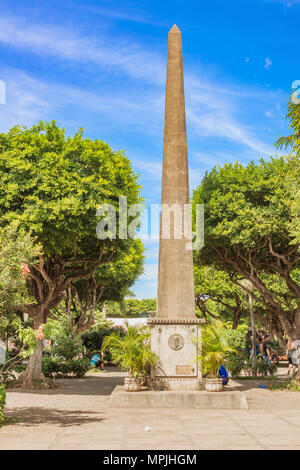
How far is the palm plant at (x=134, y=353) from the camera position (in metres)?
14.2

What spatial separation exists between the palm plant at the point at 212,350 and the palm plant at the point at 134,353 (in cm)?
154

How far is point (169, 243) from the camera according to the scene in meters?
15.8

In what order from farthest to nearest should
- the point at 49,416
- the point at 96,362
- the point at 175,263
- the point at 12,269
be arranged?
1. the point at 96,362
2. the point at 175,263
3. the point at 49,416
4. the point at 12,269

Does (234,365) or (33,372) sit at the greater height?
(234,365)

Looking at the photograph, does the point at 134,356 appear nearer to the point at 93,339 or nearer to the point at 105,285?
the point at 105,285

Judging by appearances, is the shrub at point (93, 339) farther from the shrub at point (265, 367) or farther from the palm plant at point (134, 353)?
the palm plant at point (134, 353)

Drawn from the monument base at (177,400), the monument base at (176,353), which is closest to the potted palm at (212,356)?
the monument base at (176,353)

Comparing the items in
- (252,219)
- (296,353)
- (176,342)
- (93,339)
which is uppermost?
(252,219)

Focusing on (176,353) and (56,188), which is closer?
(176,353)

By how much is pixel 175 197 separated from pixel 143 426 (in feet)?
26.4

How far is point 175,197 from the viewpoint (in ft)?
52.6

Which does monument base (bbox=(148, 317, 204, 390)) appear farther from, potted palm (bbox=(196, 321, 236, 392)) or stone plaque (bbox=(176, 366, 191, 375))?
potted palm (bbox=(196, 321, 236, 392))

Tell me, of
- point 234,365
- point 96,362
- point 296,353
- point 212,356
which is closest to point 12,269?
point 212,356
